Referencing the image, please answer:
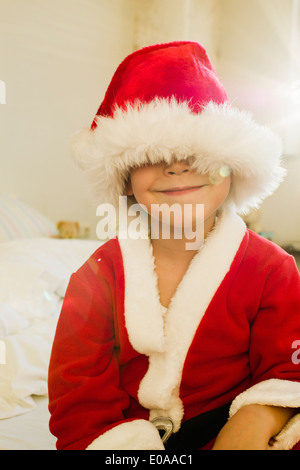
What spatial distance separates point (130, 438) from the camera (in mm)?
501

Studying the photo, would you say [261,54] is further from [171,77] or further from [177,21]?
[171,77]

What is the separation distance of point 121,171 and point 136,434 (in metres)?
0.37

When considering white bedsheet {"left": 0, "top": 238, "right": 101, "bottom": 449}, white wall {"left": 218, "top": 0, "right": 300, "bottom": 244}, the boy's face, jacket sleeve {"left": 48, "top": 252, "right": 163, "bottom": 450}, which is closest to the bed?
white bedsheet {"left": 0, "top": 238, "right": 101, "bottom": 449}

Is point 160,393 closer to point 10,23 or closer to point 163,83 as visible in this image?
point 163,83

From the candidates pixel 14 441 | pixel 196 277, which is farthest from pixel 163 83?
pixel 14 441

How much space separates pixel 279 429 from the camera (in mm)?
501

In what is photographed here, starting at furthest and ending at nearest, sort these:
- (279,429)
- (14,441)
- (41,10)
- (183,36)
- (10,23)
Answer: (183,36), (41,10), (10,23), (14,441), (279,429)

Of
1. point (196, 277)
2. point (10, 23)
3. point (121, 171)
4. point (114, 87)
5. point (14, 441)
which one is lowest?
point (14, 441)

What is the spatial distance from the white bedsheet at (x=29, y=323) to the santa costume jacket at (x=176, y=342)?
149 millimetres

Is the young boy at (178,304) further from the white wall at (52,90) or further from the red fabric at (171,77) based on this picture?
the white wall at (52,90)

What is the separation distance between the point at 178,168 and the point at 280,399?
0.33 m

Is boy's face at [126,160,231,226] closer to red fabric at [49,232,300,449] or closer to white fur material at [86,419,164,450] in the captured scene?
red fabric at [49,232,300,449]

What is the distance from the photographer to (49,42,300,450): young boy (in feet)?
1.75

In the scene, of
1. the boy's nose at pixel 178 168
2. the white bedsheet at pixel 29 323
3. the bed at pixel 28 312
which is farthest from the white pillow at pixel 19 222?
the boy's nose at pixel 178 168
